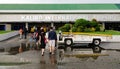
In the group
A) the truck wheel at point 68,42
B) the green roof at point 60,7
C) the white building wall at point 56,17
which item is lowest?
the truck wheel at point 68,42

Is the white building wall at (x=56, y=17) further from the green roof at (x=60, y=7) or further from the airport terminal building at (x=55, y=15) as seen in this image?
the green roof at (x=60, y=7)

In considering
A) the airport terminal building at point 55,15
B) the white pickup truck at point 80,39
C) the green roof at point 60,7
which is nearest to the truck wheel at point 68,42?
the white pickup truck at point 80,39

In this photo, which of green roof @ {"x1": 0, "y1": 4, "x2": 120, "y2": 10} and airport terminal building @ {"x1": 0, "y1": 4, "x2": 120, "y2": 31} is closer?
airport terminal building @ {"x1": 0, "y1": 4, "x2": 120, "y2": 31}

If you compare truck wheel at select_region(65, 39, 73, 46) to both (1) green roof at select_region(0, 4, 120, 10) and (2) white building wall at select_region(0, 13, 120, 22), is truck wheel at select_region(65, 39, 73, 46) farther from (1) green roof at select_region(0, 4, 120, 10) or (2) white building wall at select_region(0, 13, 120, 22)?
(1) green roof at select_region(0, 4, 120, 10)

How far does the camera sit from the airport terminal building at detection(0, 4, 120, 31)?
75.2 metres

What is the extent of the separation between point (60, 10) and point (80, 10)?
4.37m

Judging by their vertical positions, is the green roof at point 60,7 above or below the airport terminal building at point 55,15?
above

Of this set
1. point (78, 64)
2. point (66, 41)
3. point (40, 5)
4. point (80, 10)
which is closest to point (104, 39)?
point (66, 41)

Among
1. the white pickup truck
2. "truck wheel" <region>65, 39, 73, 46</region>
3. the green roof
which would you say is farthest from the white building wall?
"truck wheel" <region>65, 39, 73, 46</region>

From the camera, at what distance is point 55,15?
76000mm

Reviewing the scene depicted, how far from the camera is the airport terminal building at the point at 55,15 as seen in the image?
7525 centimetres

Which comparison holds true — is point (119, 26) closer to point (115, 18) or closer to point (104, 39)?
point (115, 18)

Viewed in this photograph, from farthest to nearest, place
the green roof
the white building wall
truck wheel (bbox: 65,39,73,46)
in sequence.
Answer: the green roof
the white building wall
truck wheel (bbox: 65,39,73,46)

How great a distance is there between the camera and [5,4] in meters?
80.6
